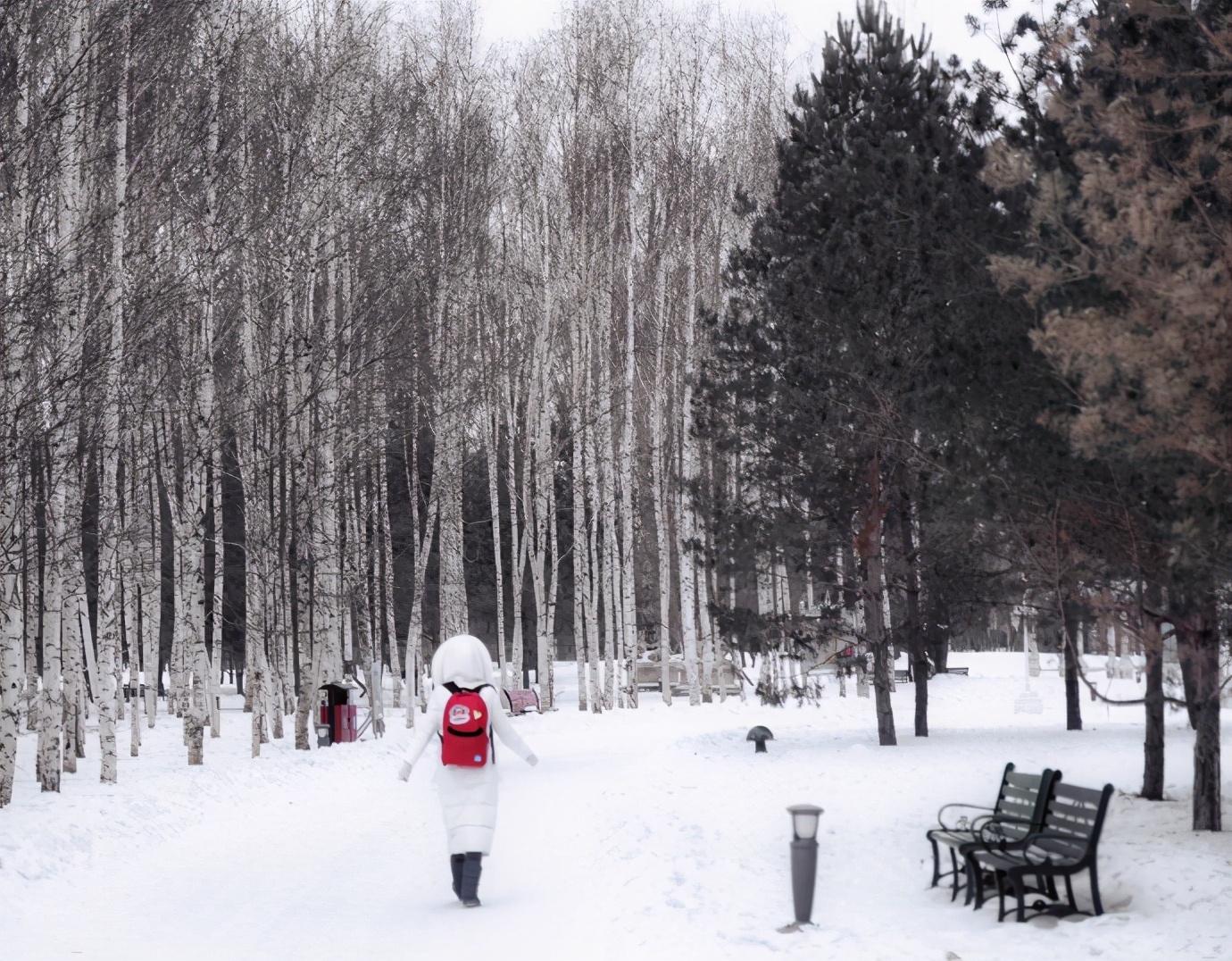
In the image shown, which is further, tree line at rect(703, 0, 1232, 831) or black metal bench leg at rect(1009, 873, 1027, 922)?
black metal bench leg at rect(1009, 873, 1027, 922)

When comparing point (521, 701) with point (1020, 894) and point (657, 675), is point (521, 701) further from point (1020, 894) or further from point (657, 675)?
point (1020, 894)

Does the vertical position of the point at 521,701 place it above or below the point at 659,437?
below

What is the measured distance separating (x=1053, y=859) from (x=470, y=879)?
345 centimetres

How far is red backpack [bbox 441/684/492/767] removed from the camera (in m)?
8.47

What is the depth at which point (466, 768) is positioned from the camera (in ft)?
27.8

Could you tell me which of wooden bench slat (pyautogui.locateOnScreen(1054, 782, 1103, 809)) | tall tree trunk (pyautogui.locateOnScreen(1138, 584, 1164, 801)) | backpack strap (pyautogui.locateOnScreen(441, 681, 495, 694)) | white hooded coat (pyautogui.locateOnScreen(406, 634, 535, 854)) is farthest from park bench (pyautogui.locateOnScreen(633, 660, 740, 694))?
wooden bench slat (pyautogui.locateOnScreen(1054, 782, 1103, 809))

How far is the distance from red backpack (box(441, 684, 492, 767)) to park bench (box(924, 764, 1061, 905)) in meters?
2.87

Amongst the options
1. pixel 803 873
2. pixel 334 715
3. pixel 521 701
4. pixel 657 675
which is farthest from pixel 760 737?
pixel 657 675

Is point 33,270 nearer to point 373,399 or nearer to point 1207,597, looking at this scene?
point 1207,597

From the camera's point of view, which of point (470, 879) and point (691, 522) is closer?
point (470, 879)

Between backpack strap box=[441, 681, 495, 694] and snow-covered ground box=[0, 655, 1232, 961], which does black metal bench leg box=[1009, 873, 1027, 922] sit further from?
backpack strap box=[441, 681, 495, 694]

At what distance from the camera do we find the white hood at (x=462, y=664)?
860 cm

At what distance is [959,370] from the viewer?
31.5 ft

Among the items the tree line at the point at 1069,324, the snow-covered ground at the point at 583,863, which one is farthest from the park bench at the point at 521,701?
the tree line at the point at 1069,324
